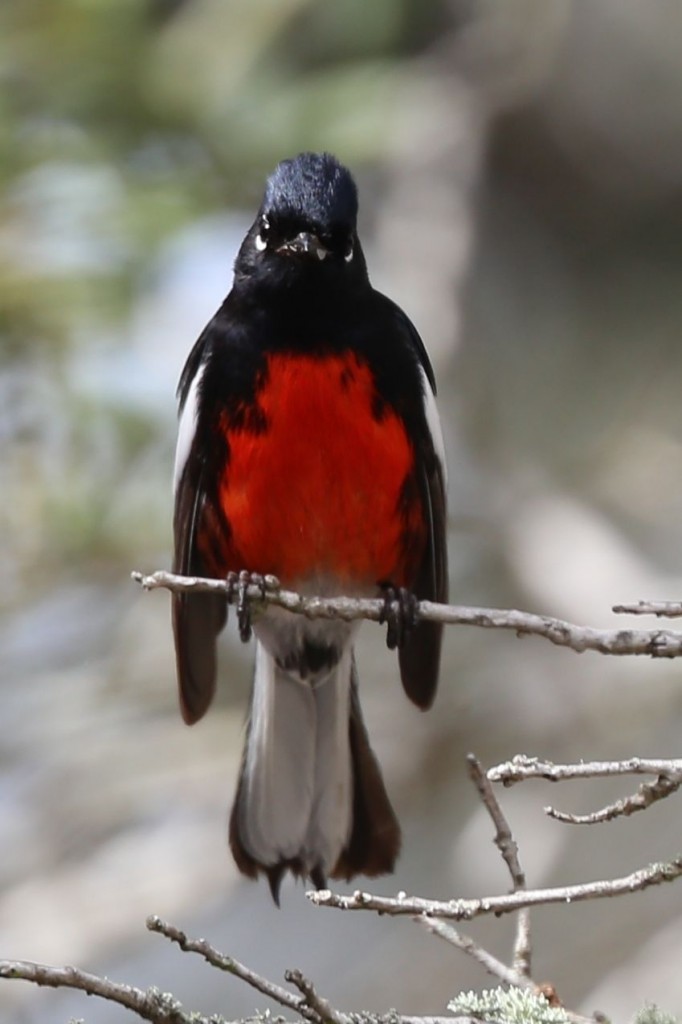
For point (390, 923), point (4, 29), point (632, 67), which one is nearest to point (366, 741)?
point (390, 923)

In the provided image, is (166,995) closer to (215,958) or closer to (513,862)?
(215,958)

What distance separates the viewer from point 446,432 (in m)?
6.75

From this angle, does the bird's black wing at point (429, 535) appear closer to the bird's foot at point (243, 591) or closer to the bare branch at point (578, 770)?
the bird's foot at point (243, 591)

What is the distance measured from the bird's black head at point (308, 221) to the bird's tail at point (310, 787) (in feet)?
3.81

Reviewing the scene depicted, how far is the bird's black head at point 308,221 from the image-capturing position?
397cm

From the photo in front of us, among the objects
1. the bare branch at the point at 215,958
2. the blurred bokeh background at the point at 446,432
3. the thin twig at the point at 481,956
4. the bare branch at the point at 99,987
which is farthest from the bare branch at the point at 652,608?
the blurred bokeh background at the point at 446,432

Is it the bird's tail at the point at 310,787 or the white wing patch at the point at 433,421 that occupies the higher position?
the white wing patch at the point at 433,421

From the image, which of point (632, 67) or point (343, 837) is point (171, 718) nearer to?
point (343, 837)

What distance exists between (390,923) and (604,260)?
305 centimetres

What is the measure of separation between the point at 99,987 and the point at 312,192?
219 centimetres

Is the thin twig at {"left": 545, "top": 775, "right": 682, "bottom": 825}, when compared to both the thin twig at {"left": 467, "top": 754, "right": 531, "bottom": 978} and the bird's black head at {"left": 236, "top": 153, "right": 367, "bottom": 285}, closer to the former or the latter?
the thin twig at {"left": 467, "top": 754, "right": 531, "bottom": 978}

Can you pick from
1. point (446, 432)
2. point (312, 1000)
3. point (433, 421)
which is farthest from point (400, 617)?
point (446, 432)

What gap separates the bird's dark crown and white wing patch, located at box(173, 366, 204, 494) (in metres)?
0.49

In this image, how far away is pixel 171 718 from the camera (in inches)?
249
